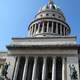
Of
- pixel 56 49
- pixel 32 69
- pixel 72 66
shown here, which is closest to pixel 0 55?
pixel 32 69

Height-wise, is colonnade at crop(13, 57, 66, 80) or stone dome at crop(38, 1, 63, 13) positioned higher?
stone dome at crop(38, 1, 63, 13)

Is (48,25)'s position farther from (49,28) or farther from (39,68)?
(39,68)

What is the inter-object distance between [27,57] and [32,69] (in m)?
2.10

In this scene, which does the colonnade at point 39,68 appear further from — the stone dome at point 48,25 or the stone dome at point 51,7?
the stone dome at point 51,7

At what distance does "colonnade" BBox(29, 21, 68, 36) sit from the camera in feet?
168

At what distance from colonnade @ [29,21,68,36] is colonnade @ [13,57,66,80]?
13.8 metres

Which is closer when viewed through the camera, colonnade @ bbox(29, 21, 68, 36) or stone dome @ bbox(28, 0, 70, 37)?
stone dome @ bbox(28, 0, 70, 37)

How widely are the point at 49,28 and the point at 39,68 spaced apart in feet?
52.2

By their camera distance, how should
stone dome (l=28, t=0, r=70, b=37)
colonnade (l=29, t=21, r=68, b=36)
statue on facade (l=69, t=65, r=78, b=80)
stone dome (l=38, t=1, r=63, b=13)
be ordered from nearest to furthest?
statue on facade (l=69, t=65, r=78, b=80), stone dome (l=28, t=0, r=70, b=37), colonnade (l=29, t=21, r=68, b=36), stone dome (l=38, t=1, r=63, b=13)

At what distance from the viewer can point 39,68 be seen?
124 feet

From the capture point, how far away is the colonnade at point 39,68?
35.6 m

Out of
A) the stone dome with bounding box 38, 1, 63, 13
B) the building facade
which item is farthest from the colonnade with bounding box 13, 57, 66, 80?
the stone dome with bounding box 38, 1, 63, 13

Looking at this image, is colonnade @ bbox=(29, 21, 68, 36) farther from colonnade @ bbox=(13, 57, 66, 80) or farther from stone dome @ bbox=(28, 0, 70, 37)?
colonnade @ bbox=(13, 57, 66, 80)

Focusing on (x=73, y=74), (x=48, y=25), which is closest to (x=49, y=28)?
(x=48, y=25)
